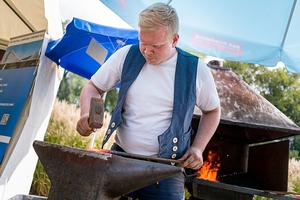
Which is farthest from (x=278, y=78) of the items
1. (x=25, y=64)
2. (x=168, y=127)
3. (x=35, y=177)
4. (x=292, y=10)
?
(x=168, y=127)

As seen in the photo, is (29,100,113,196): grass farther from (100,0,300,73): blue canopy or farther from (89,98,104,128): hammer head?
(89,98,104,128): hammer head

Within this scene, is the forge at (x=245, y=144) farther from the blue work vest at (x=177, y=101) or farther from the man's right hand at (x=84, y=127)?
the man's right hand at (x=84, y=127)

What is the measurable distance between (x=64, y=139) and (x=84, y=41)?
2184 mm

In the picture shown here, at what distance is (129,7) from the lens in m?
3.48

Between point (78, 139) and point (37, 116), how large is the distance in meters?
1.77

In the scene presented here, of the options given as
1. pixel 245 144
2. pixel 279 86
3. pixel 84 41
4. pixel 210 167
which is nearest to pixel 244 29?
pixel 245 144

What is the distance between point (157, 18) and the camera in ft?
5.99

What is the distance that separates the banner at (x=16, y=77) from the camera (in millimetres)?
3154

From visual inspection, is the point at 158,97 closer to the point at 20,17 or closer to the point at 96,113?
the point at 96,113

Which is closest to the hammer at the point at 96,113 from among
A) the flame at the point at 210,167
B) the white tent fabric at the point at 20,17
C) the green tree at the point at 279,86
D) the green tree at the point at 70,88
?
the flame at the point at 210,167

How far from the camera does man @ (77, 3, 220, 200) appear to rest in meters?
1.85

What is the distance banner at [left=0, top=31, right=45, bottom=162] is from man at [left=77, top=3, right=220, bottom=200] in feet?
4.51

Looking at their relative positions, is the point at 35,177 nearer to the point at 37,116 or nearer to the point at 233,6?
the point at 37,116

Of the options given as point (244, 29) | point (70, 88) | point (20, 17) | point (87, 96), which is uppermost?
point (70, 88)
